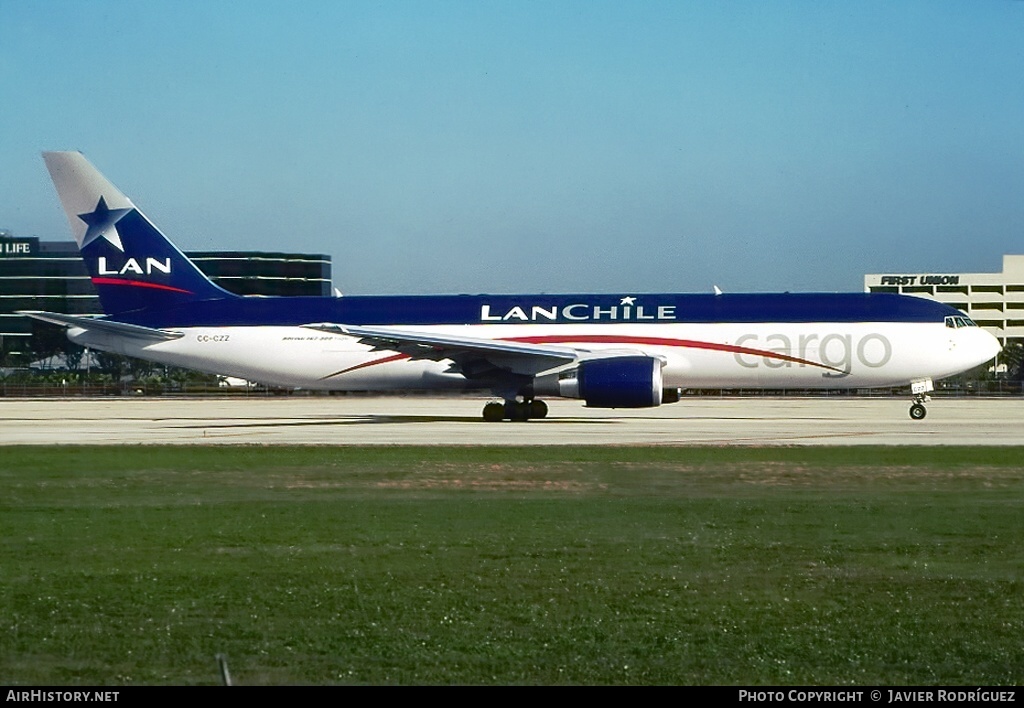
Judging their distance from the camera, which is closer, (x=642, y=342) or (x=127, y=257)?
(x=642, y=342)

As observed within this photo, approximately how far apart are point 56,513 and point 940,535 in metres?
11.7

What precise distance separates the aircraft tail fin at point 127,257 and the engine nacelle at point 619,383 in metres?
15.3

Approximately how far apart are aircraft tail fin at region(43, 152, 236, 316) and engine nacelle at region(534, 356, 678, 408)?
15.3 metres

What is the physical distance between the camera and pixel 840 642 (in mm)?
10555

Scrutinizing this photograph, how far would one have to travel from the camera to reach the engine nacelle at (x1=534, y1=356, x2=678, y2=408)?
39875mm

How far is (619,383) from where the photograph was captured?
3994cm

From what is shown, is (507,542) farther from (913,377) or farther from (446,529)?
(913,377)

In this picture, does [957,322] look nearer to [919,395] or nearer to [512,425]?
[919,395]

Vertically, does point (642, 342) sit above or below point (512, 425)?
above

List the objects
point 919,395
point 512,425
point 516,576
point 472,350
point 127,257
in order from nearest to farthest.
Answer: point 516,576
point 512,425
point 472,350
point 919,395
point 127,257

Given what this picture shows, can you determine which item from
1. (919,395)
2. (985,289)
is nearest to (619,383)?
(919,395)

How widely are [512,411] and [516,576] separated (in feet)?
98.7

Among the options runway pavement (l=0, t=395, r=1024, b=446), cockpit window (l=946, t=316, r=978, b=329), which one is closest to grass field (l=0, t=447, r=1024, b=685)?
runway pavement (l=0, t=395, r=1024, b=446)

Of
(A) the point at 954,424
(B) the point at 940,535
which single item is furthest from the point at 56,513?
(A) the point at 954,424
